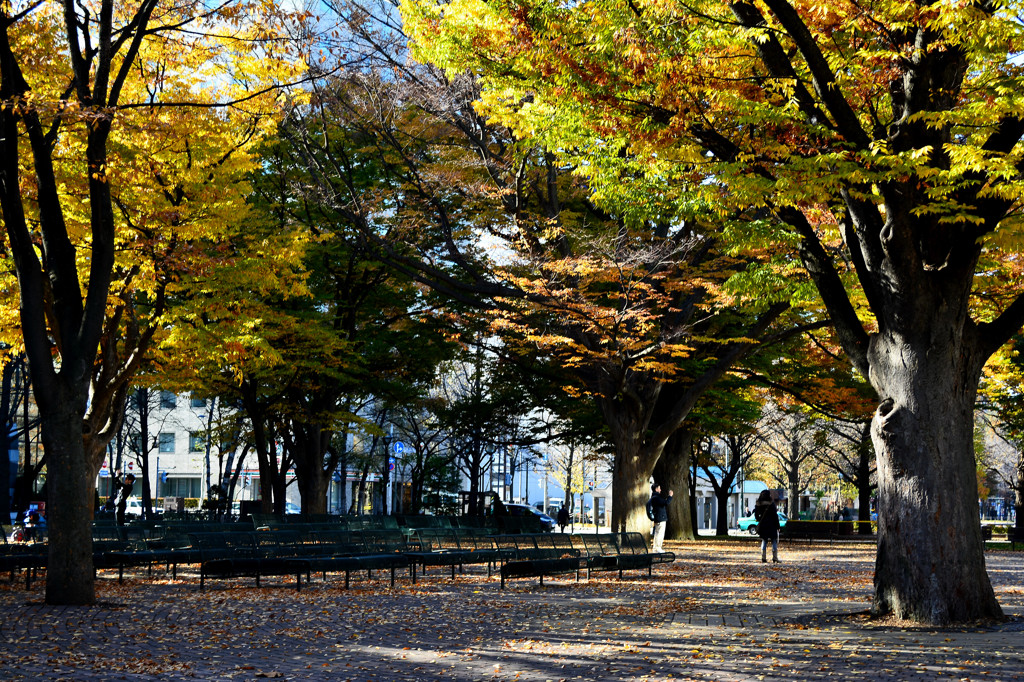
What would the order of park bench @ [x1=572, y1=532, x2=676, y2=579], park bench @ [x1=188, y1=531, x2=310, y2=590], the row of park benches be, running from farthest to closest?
park bench @ [x1=572, y1=532, x2=676, y2=579] → the row of park benches → park bench @ [x1=188, y1=531, x2=310, y2=590]

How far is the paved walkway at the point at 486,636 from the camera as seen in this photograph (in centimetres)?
802

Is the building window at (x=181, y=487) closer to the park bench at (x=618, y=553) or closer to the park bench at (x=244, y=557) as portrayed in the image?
the park bench at (x=244, y=557)

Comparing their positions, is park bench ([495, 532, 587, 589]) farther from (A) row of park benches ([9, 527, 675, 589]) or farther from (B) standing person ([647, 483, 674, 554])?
(B) standing person ([647, 483, 674, 554])

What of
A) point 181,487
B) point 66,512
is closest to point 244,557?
point 66,512

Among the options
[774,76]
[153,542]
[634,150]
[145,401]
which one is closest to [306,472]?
[153,542]

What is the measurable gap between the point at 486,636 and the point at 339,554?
23.4ft

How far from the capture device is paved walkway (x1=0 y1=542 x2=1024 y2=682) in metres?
8.02

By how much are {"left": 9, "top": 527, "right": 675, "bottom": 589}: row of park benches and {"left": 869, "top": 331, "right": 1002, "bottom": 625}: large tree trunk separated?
6.03m

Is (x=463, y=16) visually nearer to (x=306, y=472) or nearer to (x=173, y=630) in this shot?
(x=173, y=630)

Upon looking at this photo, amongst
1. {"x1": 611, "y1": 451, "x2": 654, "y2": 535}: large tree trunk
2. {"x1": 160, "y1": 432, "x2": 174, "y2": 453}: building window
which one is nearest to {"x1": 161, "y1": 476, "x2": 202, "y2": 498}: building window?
{"x1": 160, "y1": 432, "x2": 174, "y2": 453}: building window

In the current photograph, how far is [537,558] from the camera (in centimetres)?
1756

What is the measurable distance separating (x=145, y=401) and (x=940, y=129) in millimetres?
42330

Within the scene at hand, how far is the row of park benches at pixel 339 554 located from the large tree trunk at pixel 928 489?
603 centimetres

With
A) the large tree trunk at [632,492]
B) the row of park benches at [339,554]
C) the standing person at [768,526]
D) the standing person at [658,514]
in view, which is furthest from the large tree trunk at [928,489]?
the large tree trunk at [632,492]
